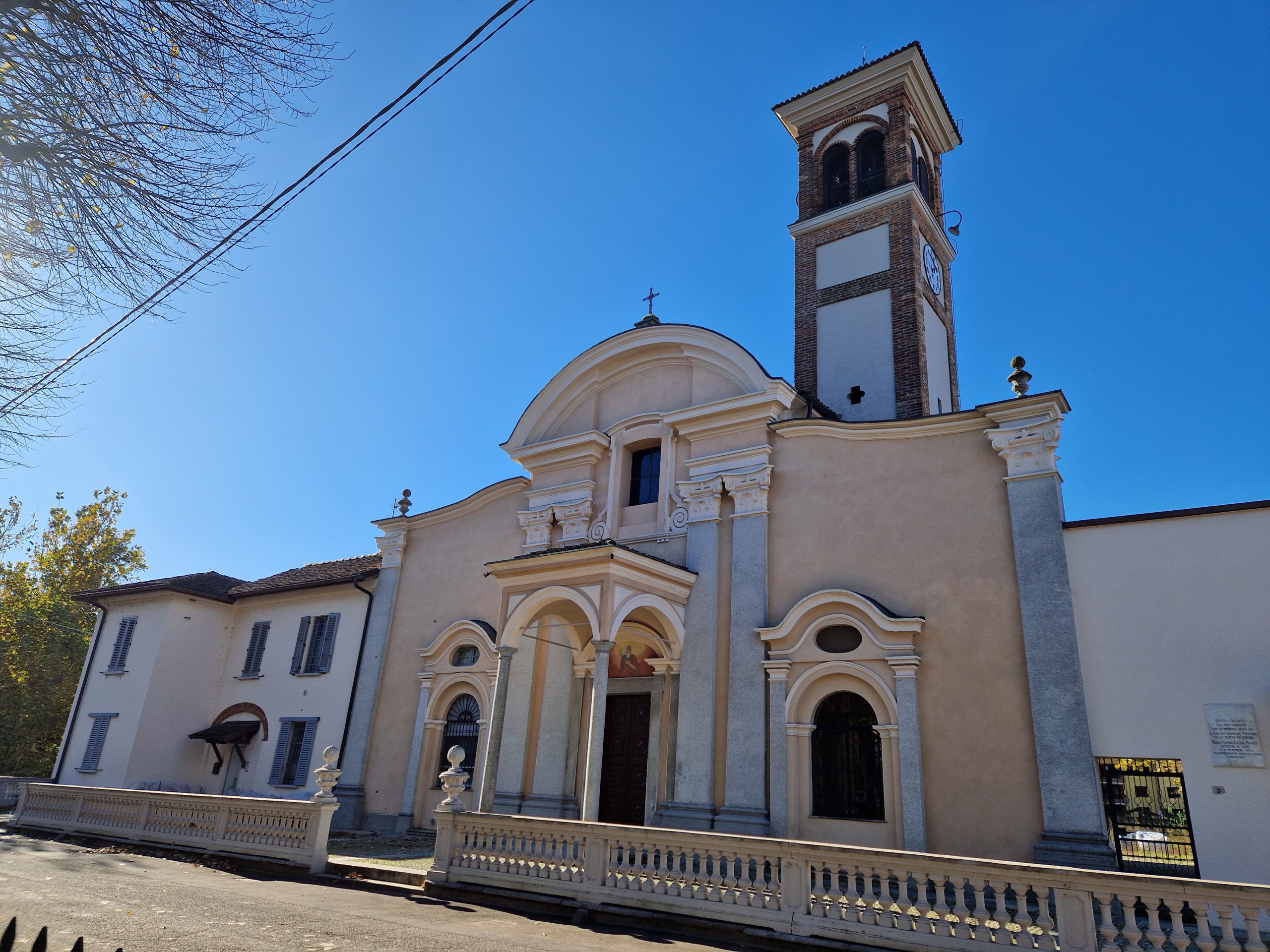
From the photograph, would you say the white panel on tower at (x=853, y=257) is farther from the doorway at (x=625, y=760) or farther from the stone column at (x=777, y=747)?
the doorway at (x=625, y=760)

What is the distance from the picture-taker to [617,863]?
9.74 m

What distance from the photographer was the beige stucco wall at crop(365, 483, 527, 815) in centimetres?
1731

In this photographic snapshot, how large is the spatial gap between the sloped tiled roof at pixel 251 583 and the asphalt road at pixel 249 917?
9346 mm

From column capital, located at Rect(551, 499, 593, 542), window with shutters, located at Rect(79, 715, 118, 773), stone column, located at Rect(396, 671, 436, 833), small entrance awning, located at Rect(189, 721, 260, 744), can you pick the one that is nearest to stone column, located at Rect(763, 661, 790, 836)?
column capital, located at Rect(551, 499, 593, 542)

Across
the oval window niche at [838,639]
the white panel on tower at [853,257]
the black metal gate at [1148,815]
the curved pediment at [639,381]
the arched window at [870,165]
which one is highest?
the arched window at [870,165]

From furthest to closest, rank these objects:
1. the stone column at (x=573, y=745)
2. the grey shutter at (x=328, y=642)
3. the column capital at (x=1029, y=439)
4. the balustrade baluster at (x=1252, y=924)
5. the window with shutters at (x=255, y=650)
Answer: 1. the window with shutters at (x=255, y=650)
2. the grey shutter at (x=328, y=642)
3. the stone column at (x=573, y=745)
4. the column capital at (x=1029, y=439)
5. the balustrade baluster at (x=1252, y=924)

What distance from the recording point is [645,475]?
16.3 metres

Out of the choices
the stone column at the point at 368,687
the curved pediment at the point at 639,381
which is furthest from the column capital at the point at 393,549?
the curved pediment at the point at 639,381

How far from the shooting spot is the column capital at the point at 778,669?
1289 cm

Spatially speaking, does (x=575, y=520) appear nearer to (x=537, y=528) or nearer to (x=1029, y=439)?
(x=537, y=528)

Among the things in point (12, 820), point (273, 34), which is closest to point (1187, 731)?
point (273, 34)

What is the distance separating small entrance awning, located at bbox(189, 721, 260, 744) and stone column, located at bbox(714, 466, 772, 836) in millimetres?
12712

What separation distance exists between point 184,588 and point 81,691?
410 centimetres

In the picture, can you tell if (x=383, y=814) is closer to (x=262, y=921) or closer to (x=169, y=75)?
(x=262, y=921)
